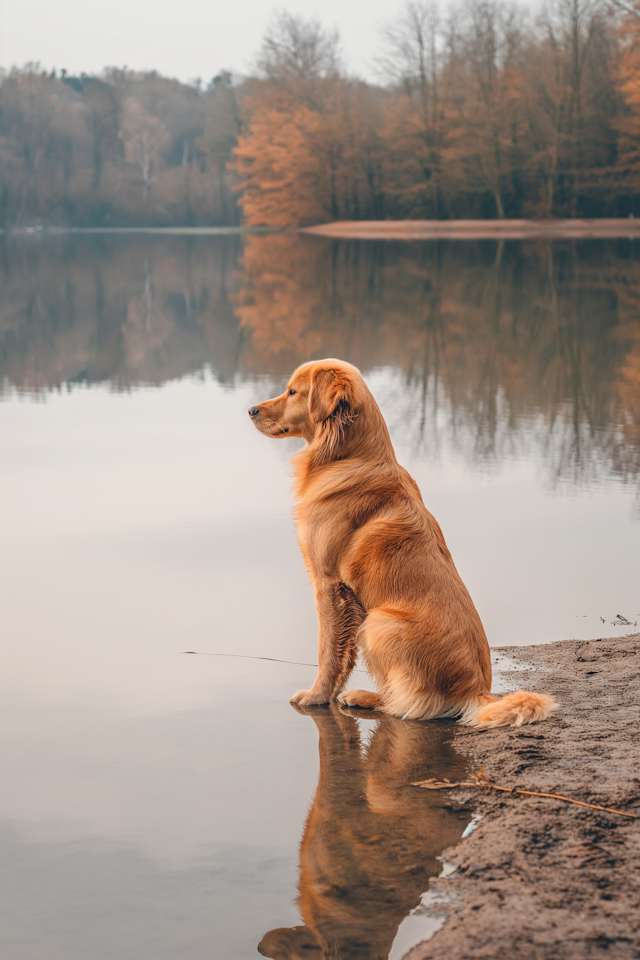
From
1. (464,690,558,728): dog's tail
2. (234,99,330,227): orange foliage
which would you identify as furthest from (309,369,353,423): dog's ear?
(234,99,330,227): orange foliage

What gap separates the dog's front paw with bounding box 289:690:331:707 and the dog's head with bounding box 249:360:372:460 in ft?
3.29

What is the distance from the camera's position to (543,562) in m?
5.93

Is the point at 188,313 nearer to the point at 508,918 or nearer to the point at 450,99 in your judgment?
the point at 508,918

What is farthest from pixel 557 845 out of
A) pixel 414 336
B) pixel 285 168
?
pixel 285 168

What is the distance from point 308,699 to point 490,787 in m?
1.02

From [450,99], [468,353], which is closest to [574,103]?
[450,99]

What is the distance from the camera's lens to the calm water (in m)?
2.74

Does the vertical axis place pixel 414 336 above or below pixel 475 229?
below

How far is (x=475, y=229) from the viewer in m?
62.5

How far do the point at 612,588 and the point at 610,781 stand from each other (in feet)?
8.13

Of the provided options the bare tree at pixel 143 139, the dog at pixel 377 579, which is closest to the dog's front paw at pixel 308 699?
the dog at pixel 377 579

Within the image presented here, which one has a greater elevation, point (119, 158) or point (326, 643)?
point (119, 158)

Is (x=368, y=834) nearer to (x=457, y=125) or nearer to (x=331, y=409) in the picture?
(x=331, y=409)

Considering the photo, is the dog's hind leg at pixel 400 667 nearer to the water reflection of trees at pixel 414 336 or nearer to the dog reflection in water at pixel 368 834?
the dog reflection in water at pixel 368 834
